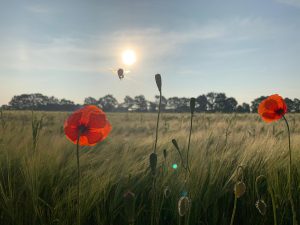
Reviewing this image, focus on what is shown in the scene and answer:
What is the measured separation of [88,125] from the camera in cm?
128

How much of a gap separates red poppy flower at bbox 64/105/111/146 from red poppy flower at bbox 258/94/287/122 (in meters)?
0.90

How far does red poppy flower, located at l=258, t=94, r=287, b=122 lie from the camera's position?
5.60ft

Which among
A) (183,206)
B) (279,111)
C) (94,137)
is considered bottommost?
(183,206)

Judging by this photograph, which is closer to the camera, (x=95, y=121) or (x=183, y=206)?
(x=183, y=206)

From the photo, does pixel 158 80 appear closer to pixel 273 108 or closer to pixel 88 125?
pixel 88 125

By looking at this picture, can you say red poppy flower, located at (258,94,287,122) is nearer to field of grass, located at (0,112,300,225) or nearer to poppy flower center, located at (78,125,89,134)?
field of grass, located at (0,112,300,225)

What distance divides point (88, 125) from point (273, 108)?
3.21 ft

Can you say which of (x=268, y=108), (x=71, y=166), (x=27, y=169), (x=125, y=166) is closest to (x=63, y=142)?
(x=71, y=166)

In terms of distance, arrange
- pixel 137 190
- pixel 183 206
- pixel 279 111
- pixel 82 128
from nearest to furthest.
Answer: pixel 183 206
pixel 82 128
pixel 279 111
pixel 137 190

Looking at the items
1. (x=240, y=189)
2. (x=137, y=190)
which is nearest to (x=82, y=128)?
(x=240, y=189)

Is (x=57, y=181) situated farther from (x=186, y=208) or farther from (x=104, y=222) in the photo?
(x=186, y=208)

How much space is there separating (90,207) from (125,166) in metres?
0.50

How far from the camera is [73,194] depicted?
1674 millimetres

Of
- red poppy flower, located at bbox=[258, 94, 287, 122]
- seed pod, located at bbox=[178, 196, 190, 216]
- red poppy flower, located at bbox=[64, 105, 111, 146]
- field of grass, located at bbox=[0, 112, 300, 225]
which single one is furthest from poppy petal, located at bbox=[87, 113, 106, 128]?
red poppy flower, located at bbox=[258, 94, 287, 122]
